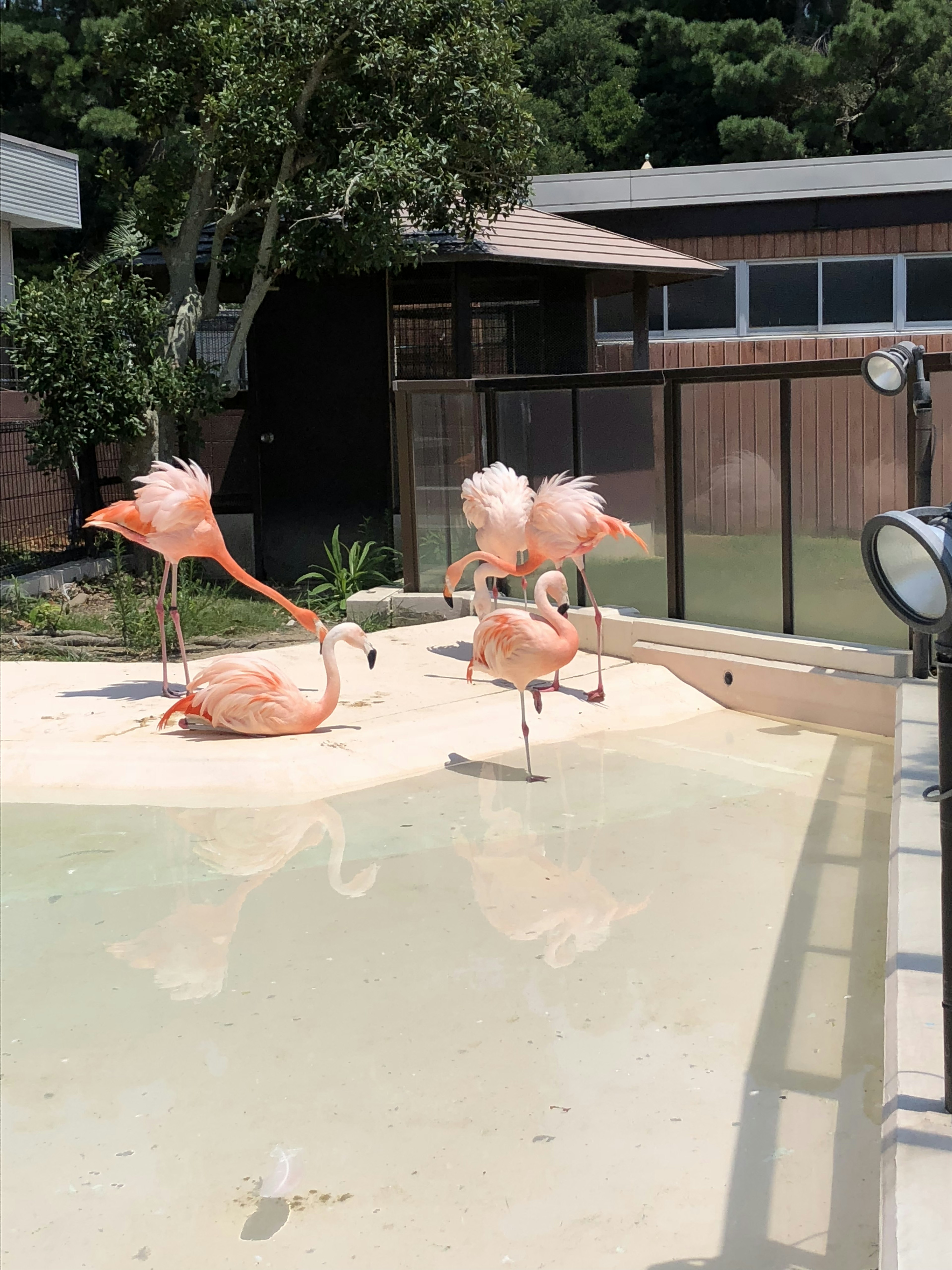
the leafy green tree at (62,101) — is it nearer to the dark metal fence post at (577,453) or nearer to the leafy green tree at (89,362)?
the leafy green tree at (89,362)

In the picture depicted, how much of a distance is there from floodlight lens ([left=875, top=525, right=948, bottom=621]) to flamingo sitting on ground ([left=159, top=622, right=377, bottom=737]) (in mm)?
4311

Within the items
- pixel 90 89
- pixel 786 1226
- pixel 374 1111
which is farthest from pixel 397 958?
pixel 90 89

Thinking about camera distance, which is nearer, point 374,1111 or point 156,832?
point 374,1111

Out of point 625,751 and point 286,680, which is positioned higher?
point 286,680

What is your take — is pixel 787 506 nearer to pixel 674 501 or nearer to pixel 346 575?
pixel 674 501

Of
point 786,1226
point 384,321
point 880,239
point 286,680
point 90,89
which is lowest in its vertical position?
point 786,1226

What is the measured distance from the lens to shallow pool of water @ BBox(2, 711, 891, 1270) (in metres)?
2.99

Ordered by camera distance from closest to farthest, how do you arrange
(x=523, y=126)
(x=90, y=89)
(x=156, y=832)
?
(x=156, y=832) → (x=523, y=126) → (x=90, y=89)

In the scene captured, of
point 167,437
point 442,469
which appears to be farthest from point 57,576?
point 442,469

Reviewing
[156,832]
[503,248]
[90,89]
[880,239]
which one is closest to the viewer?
[156,832]

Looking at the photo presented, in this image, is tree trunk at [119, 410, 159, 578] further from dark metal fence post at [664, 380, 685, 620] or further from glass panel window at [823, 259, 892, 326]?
glass panel window at [823, 259, 892, 326]

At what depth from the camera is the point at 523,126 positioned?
433 inches

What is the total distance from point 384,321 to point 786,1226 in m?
10.7

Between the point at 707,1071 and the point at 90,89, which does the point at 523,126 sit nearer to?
the point at 707,1071
